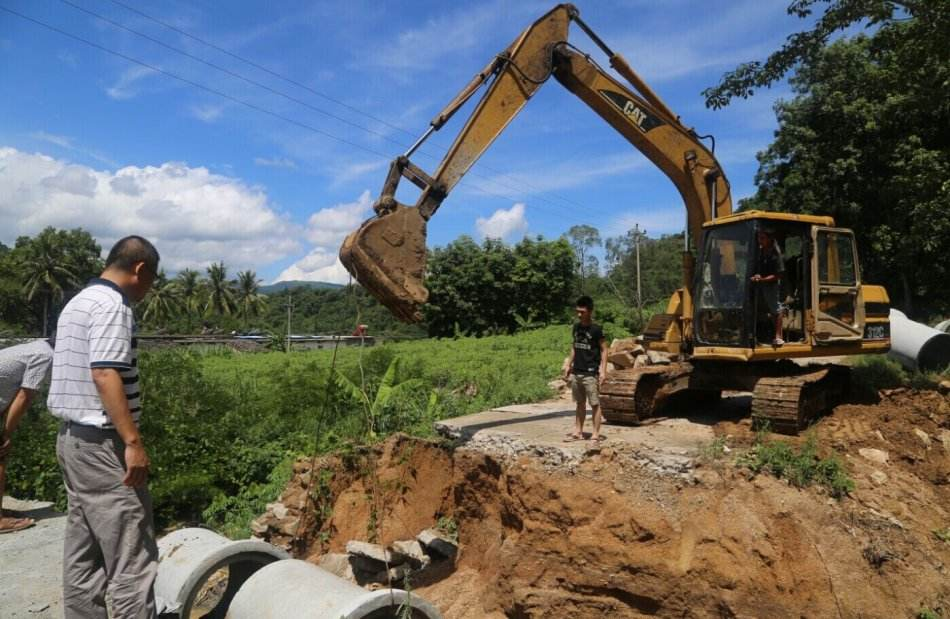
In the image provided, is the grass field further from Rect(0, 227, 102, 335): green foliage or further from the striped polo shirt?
Rect(0, 227, 102, 335): green foliage

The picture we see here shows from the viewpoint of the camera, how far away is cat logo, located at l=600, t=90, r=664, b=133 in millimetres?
8047

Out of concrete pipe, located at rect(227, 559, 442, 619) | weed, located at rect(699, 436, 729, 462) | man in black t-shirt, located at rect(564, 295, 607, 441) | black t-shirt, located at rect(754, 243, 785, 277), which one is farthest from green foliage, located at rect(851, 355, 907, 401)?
concrete pipe, located at rect(227, 559, 442, 619)

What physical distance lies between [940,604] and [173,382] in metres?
8.98

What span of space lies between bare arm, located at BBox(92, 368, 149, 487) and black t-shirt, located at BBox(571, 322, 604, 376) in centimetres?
429

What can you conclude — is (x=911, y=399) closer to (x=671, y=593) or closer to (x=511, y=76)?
(x=671, y=593)

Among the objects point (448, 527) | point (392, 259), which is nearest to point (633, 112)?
point (392, 259)

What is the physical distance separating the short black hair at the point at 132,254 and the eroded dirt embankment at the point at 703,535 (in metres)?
3.99

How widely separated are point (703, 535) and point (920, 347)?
735 centimetres

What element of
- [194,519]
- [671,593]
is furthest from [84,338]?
[194,519]

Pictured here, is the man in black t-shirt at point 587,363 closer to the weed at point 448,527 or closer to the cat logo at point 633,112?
the weed at point 448,527

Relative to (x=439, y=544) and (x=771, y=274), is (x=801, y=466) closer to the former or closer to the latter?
(x=771, y=274)

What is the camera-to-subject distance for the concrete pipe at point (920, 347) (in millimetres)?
10539

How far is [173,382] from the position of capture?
9539 mm

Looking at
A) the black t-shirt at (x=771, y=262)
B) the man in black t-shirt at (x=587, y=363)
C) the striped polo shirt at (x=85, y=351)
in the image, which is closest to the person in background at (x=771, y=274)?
the black t-shirt at (x=771, y=262)
